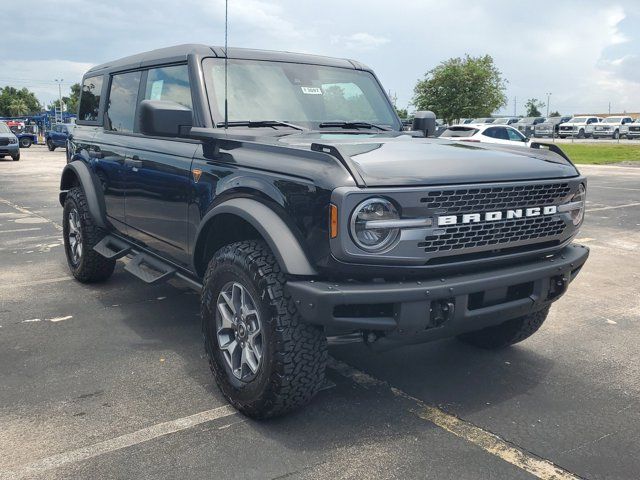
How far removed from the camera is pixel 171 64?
13.8 feet

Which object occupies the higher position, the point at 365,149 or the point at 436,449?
the point at 365,149

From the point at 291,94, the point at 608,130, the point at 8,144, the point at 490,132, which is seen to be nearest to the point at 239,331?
the point at 291,94

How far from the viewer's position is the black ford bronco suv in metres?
2.71

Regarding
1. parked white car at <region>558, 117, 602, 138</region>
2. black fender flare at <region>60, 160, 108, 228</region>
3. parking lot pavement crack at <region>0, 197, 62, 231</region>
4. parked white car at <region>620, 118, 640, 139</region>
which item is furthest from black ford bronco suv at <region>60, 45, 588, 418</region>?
parked white car at <region>558, 117, 602, 138</region>

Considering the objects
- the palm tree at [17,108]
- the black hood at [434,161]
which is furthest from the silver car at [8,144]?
the palm tree at [17,108]

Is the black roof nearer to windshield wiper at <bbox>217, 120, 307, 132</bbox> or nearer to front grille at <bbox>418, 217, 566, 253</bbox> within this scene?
windshield wiper at <bbox>217, 120, 307, 132</bbox>

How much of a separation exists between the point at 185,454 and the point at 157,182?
197 cm

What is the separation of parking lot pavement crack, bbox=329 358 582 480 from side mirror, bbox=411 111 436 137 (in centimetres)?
223

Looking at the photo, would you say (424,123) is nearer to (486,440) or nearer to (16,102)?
(486,440)

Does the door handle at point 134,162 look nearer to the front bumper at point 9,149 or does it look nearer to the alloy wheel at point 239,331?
the alloy wheel at point 239,331

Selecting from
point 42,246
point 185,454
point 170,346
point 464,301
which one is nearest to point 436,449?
point 464,301

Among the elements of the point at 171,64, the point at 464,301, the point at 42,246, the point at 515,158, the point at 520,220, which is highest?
the point at 171,64

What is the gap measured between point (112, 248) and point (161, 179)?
1.32 meters

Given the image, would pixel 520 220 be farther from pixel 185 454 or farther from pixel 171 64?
pixel 171 64
